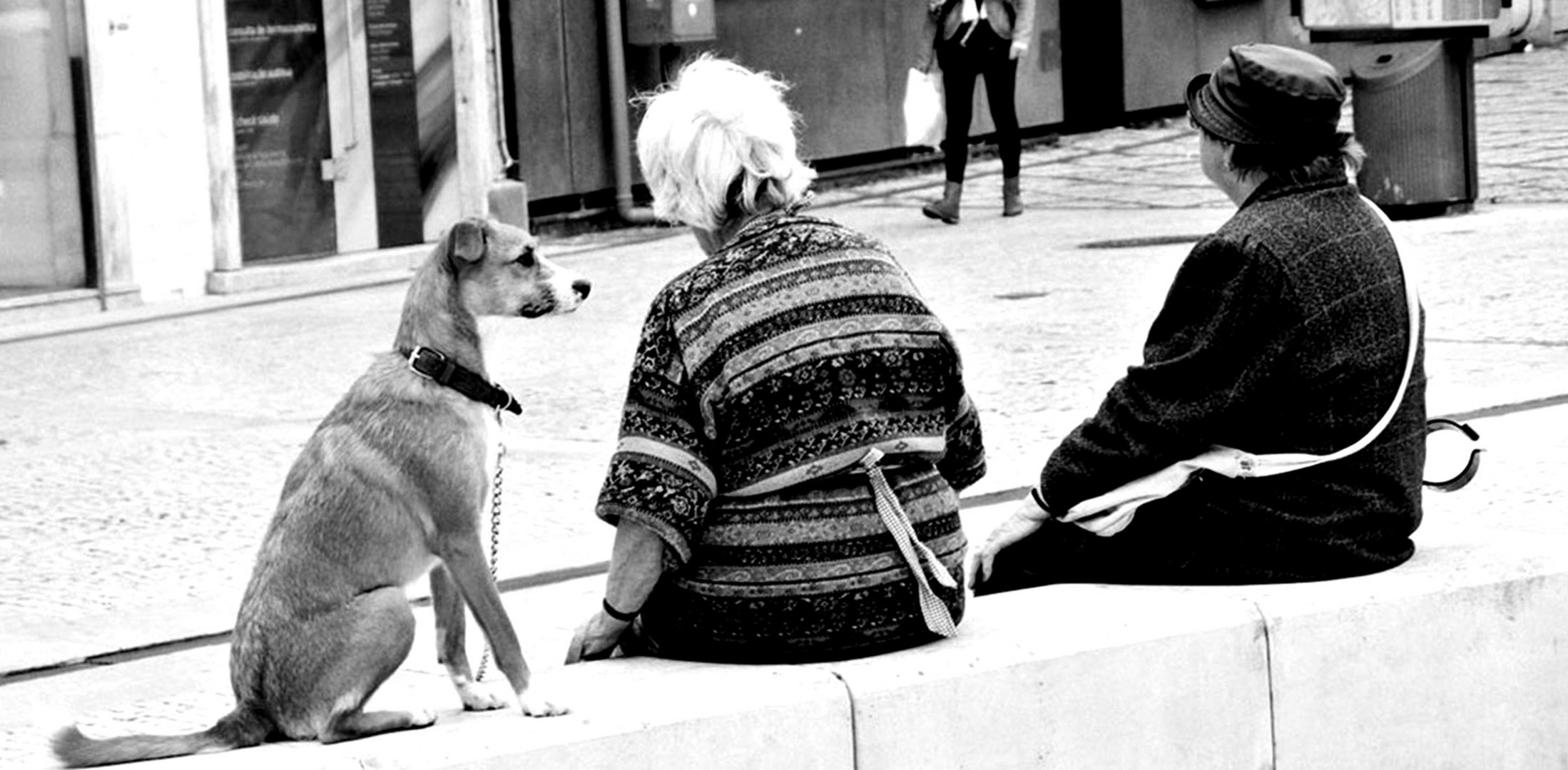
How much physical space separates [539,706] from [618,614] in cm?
35

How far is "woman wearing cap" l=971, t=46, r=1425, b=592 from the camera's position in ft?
14.5

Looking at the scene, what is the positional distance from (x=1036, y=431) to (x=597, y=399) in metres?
1.82

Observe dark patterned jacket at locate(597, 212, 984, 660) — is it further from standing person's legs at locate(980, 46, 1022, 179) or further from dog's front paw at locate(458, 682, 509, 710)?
standing person's legs at locate(980, 46, 1022, 179)

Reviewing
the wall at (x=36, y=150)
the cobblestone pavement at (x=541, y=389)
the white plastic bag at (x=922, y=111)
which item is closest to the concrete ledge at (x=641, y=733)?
the cobblestone pavement at (x=541, y=389)

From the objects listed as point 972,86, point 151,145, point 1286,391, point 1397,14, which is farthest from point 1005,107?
point 1286,391

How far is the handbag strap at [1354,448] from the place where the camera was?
14.8ft

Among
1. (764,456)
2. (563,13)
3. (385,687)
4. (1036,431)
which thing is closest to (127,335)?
(563,13)

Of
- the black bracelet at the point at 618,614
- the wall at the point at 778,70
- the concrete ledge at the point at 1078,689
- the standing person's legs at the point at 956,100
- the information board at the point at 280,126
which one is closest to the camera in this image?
the concrete ledge at the point at 1078,689

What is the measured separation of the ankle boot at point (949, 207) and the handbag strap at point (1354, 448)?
9.54 m

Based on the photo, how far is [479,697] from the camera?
14.3 ft

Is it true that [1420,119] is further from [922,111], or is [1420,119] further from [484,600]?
[484,600]

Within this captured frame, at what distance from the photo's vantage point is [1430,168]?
1273cm

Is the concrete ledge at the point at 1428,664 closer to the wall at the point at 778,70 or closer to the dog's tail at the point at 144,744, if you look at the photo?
the dog's tail at the point at 144,744

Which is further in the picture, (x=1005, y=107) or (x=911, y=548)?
(x=1005, y=107)
